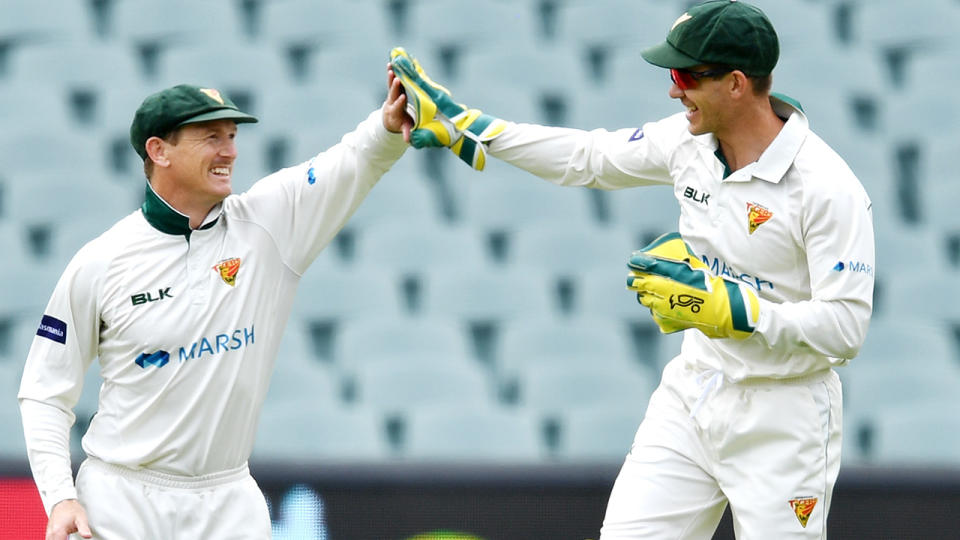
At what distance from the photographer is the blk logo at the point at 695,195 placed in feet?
→ 10.9

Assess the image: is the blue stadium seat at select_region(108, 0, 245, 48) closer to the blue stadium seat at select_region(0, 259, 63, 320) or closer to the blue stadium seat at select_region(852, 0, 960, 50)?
the blue stadium seat at select_region(0, 259, 63, 320)

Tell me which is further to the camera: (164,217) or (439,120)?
(439,120)

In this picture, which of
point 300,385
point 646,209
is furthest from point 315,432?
point 646,209

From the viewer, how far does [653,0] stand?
756 cm

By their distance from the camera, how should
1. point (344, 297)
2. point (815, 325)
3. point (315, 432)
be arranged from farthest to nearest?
point (344, 297)
point (315, 432)
point (815, 325)

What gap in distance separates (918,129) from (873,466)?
3.15m

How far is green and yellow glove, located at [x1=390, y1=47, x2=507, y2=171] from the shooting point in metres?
3.46

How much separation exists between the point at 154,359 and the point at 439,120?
3.14ft

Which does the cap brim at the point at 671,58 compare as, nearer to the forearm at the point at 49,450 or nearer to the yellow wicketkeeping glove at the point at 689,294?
the yellow wicketkeeping glove at the point at 689,294

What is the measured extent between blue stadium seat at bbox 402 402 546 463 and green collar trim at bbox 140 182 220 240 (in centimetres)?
257

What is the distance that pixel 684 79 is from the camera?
3270 millimetres

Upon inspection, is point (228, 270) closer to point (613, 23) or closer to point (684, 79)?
point (684, 79)

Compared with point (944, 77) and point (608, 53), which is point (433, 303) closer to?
point (608, 53)

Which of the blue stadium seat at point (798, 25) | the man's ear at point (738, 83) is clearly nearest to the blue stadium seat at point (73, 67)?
the blue stadium seat at point (798, 25)
